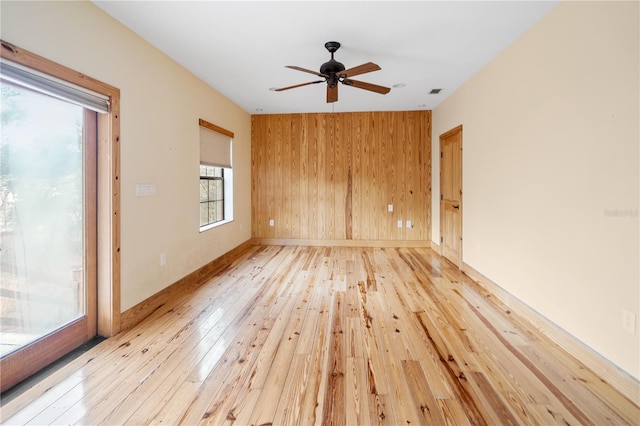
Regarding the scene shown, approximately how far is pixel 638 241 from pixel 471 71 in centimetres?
271

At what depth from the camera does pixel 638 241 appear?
168 centimetres

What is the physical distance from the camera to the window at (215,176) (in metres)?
4.16

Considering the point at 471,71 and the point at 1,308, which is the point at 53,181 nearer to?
the point at 1,308

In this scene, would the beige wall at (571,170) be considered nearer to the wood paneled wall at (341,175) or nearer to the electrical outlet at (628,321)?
the electrical outlet at (628,321)

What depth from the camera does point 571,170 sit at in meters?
2.17

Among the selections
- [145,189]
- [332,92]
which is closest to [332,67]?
[332,92]

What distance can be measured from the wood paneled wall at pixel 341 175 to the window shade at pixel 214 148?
3.79 ft

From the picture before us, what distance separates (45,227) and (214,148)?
2.62m

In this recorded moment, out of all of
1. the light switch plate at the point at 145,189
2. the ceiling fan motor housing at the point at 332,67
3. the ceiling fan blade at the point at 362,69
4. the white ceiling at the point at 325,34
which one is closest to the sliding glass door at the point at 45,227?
the light switch plate at the point at 145,189

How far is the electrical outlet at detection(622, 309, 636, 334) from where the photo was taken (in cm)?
169

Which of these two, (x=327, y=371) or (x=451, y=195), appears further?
(x=451, y=195)

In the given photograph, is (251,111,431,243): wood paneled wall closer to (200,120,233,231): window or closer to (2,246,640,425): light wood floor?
(200,120,233,231): window

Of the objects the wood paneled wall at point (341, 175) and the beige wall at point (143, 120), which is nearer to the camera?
the beige wall at point (143, 120)

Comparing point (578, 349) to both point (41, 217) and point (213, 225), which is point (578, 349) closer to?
point (41, 217)
